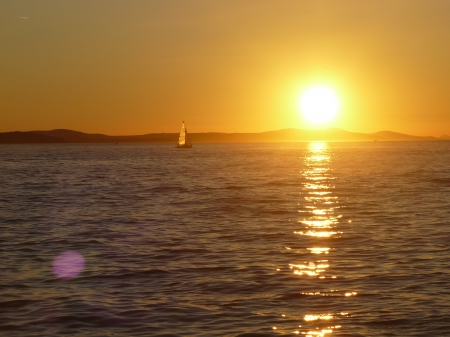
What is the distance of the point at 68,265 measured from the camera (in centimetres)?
2247

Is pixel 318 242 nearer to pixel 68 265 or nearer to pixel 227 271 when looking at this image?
pixel 227 271

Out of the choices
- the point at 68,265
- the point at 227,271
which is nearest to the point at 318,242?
the point at 227,271

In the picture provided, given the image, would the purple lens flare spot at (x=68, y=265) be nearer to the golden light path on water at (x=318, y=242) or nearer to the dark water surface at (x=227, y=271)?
the dark water surface at (x=227, y=271)

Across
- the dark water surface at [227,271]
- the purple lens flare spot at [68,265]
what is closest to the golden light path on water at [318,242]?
the dark water surface at [227,271]

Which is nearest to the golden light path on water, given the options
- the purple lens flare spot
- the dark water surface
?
the dark water surface

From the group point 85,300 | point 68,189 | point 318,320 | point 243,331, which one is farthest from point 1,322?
point 68,189

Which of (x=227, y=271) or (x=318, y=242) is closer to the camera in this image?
(x=227, y=271)

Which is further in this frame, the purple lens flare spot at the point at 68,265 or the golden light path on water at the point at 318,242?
the purple lens flare spot at the point at 68,265

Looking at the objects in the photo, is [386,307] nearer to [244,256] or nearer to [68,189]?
[244,256]

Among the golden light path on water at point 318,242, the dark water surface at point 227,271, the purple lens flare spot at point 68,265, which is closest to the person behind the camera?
the golden light path on water at point 318,242

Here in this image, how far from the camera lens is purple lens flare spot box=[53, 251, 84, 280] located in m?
21.0

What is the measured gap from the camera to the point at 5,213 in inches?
1551

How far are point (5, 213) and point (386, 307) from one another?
28.0 metres

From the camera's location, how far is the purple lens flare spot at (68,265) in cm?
2102
